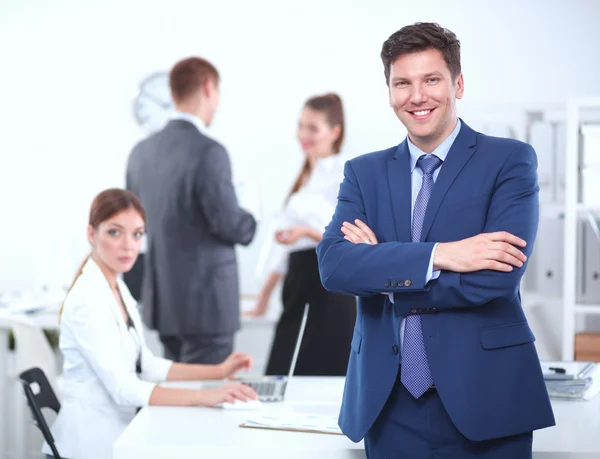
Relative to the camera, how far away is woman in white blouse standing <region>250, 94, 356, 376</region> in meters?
3.42

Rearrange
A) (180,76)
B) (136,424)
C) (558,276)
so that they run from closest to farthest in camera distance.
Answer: (136,424) < (180,76) < (558,276)

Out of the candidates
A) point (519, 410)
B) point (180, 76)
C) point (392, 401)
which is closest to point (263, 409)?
point (392, 401)

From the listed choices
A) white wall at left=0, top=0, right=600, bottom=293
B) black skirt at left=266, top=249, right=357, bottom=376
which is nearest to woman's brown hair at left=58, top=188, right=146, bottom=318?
black skirt at left=266, top=249, right=357, bottom=376

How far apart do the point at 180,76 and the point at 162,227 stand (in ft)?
2.12

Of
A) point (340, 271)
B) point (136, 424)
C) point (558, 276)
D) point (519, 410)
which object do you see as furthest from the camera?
point (558, 276)

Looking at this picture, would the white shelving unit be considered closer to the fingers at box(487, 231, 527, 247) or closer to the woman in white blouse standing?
the woman in white blouse standing

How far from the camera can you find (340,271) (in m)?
1.71

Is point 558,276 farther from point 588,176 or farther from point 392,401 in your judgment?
point 392,401

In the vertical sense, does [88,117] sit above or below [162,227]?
above

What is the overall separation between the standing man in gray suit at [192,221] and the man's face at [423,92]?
6.41 feet

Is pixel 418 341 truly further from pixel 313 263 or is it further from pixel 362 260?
pixel 313 263

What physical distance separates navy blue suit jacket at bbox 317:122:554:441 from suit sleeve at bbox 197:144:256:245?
6.03 feet

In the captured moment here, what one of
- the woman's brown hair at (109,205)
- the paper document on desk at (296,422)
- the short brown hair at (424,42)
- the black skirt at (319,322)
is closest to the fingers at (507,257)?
the short brown hair at (424,42)

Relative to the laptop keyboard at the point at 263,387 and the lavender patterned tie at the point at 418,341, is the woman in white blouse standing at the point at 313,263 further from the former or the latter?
the lavender patterned tie at the point at 418,341
